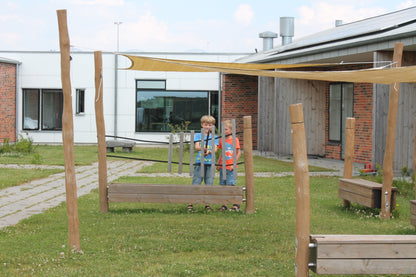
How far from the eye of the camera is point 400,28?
11828 mm

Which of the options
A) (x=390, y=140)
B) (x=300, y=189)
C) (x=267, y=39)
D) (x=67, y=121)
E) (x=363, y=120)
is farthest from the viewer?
(x=267, y=39)

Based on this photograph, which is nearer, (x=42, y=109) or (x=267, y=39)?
(x=267, y=39)

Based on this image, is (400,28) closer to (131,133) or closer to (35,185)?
(35,185)

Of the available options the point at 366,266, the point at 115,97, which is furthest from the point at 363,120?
the point at 366,266

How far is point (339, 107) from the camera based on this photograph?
59.5ft

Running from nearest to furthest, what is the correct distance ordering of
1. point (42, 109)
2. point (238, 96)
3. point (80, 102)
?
1. point (238, 96)
2. point (42, 109)
3. point (80, 102)

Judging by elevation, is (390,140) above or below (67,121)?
below

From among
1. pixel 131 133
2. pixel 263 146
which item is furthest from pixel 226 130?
pixel 131 133

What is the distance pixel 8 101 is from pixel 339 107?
14.1 metres

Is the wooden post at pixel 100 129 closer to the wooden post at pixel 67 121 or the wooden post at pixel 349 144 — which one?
the wooden post at pixel 67 121

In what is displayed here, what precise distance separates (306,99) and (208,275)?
1440cm

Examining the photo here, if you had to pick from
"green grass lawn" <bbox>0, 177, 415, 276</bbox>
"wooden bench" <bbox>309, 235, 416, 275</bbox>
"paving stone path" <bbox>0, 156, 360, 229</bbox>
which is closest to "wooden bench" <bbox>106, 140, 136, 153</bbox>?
"paving stone path" <bbox>0, 156, 360, 229</bbox>

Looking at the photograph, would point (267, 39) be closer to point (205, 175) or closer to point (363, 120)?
point (363, 120)

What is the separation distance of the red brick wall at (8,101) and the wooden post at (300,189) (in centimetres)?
2215
